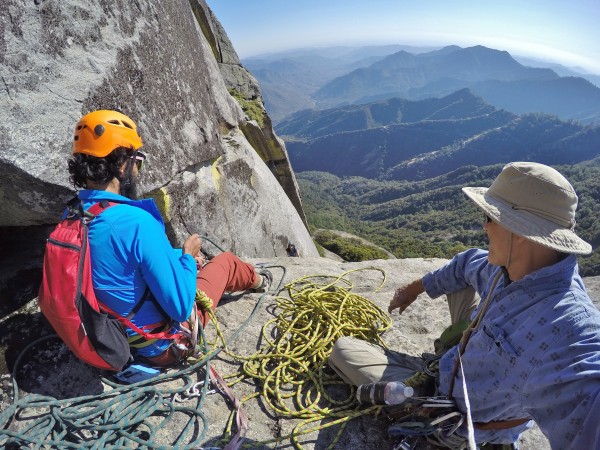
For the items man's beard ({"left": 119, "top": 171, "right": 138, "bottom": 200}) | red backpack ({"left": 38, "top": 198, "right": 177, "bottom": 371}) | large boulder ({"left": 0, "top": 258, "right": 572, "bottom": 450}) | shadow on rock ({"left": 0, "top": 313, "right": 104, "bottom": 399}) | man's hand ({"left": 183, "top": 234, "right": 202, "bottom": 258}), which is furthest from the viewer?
man's hand ({"left": 183, "top": 234, "right": 202, "bottom": 258})

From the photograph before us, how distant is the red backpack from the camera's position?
2.78 meters

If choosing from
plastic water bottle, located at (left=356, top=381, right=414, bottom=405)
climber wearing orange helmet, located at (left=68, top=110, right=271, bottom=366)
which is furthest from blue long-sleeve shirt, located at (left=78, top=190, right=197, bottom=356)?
plastic water bottle, located at (left=356, top=381, right=414, bottom=405)

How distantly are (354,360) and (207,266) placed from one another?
86.0 inches

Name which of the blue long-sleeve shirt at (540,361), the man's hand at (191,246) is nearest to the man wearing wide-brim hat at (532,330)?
the blue long-sleeve shirt at (540,361)

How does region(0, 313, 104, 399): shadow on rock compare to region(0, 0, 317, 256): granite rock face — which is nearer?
region(0, 313, 104, 399): shadow on rock

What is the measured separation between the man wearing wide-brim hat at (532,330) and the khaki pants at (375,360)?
22.8 inches

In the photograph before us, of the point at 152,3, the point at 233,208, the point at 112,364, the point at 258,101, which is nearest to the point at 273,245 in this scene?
the point at 233,208

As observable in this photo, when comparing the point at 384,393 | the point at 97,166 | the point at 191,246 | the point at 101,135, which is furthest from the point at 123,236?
the point at 384,393

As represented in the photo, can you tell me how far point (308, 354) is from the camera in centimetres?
419

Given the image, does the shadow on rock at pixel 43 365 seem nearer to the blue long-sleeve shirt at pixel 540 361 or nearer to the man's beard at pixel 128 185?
the man's beard at pixel 128 185

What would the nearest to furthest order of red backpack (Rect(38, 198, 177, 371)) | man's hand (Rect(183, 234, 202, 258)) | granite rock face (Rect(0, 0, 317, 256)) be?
red backpack (Rect(38, 198, 177, 371)) → granite rock face (Rect(0, 0, 317, 256)) → man's hand (Rect(183, 234, 202, 258))

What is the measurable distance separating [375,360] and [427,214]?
456 feet

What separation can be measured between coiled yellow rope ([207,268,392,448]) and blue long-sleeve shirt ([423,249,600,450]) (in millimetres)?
1108

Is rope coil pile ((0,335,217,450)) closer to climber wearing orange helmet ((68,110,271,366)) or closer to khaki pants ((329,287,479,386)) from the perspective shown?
climber wearing orange helmet ((68,110,271,366))
